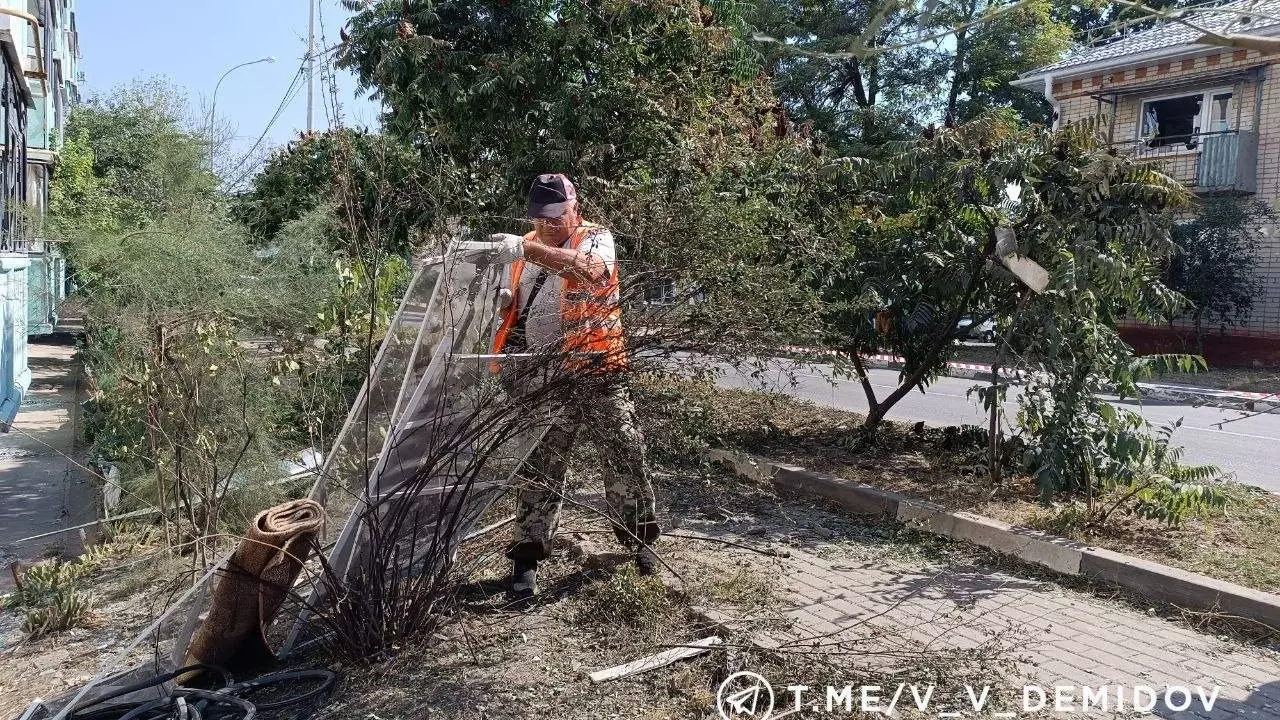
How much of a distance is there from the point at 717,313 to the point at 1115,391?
325cm

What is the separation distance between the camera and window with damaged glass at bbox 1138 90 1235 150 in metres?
19.3

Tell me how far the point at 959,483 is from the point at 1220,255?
1419cm

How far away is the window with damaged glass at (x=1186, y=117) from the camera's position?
19266mm

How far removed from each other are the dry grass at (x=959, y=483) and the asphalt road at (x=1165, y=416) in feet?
1.19

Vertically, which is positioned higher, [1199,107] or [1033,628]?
[1199,107]

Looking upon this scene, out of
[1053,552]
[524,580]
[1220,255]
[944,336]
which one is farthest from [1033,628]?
[1220,255]

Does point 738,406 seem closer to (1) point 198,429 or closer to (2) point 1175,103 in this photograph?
(1) point 198,429

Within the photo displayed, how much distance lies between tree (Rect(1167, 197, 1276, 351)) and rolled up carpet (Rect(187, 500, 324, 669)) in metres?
17.5

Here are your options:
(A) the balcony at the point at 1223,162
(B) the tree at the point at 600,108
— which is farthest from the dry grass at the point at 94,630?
(A) the balcony at the point at 1223,162

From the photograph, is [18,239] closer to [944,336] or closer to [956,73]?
[944,336]

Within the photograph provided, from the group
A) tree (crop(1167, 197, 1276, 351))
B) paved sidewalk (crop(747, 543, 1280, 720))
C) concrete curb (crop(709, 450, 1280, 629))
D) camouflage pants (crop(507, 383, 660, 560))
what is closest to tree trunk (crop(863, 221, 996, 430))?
concrete curb (crop(709, 450, 1280, 629))

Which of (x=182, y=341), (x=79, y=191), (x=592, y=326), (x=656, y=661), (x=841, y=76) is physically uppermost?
(x=841, y=76)

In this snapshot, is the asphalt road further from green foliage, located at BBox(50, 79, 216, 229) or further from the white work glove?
green foliage, located at BBox(50, 79, 216, 229)

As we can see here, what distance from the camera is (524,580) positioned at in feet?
14.4
